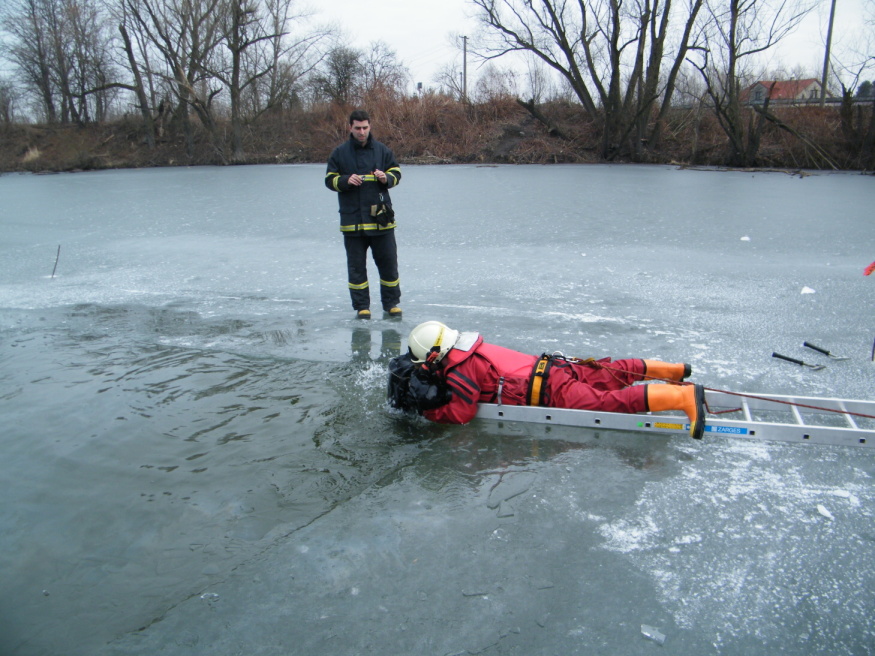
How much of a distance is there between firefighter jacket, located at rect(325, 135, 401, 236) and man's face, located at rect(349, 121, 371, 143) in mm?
61

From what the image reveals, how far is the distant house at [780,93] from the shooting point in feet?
67.8

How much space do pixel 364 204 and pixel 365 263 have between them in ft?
1.64

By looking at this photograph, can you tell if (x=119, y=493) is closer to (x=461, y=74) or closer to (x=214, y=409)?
(x=214, y=409)

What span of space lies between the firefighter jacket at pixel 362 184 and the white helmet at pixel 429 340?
2060 mm

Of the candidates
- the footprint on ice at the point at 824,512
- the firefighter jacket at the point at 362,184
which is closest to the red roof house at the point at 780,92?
the firefighter jacket at the point at 362,184

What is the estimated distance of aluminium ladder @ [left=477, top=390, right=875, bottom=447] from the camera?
3.04 m

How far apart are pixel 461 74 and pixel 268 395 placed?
2744 cm

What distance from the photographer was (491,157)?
23.4 metres

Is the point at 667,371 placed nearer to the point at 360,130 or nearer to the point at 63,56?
the point at 360,130

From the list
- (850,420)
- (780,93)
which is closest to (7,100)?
(780,93)

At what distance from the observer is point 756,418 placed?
349cm

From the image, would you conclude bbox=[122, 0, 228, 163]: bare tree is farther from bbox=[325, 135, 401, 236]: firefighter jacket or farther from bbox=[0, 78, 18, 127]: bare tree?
bbox=[325, 135, 401, 236]: firefighter jacket

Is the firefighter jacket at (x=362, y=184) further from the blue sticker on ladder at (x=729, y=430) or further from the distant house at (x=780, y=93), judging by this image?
the distant house at (x=780, y=93)

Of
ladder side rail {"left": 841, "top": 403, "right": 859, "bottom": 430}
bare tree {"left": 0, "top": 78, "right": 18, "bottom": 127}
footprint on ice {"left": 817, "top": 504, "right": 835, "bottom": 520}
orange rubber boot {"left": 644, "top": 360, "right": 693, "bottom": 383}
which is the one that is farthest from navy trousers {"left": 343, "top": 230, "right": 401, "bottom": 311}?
bare tree {"left": 0, "top": 78, "right": 18, "bottom": 127}
